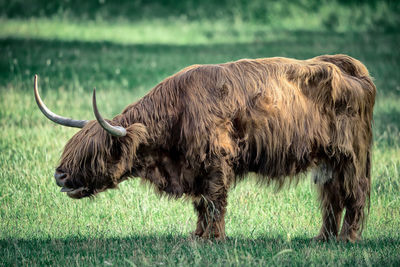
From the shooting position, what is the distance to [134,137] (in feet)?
19.0

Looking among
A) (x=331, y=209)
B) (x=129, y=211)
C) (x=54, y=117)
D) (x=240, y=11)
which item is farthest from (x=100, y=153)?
(x=240, y=11)

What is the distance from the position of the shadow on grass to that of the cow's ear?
874mm

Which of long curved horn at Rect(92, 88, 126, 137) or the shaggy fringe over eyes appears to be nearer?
long curved horn at Rect(92, 88, 126, 137)

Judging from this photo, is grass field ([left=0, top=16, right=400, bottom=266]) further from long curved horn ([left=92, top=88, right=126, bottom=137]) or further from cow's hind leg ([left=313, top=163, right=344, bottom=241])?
long curved horn ([left=92, top=88, right=126, bottom=137])

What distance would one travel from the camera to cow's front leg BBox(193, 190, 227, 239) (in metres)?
5.90

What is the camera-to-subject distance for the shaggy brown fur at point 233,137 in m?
5.81

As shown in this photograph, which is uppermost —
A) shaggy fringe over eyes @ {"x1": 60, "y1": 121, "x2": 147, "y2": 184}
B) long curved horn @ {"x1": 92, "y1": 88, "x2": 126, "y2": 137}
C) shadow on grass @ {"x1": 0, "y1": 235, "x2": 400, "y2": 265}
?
long curved horn @ {"x1": 92, "y1": 88, "x2": 126, "y2": 137}

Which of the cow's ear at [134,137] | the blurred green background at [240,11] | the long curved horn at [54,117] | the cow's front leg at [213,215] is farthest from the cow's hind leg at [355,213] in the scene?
the blurred green background at [240,11]

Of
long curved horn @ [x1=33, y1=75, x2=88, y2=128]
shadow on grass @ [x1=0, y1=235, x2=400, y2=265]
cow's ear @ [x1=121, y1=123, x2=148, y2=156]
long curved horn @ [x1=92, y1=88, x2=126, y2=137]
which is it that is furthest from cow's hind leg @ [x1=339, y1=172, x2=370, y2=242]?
long curved horn @ [x1=33, y1=75, x2=88, y2=128]

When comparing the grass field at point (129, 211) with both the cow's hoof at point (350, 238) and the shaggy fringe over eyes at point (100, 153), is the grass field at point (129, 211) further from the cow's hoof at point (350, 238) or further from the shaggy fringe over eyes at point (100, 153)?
the shaggy fringe over eyes at point (100, 153)

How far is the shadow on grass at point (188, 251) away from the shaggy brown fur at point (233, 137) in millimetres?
290

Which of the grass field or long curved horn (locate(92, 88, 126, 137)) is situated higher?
long curved horn (locate(92, 88, 126, 137))

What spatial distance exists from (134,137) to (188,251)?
3.60 ft

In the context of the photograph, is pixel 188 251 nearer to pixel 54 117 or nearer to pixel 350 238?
pixel 350 238
